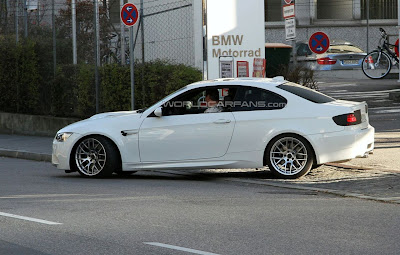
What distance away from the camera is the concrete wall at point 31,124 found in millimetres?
21750

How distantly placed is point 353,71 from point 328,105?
26.9 meters

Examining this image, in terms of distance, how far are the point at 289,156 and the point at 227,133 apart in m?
0.93

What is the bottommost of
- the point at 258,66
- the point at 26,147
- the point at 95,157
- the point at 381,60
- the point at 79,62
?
the point at 26,147

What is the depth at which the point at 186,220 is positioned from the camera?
9320 millimetres

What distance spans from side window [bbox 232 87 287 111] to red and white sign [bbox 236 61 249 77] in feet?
17.9

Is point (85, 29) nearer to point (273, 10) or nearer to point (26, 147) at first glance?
point (26, 147)

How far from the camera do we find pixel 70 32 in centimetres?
2620

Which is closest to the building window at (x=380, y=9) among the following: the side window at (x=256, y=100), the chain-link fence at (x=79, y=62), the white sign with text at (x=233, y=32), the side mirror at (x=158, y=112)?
the chain-link fence at (x=79, y=62)

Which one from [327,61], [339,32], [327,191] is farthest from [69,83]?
[339,32]

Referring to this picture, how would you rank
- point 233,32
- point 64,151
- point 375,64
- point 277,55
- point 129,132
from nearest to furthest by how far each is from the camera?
point 129,132, point 64,151, point 233,32, point 375,64, point 277,55

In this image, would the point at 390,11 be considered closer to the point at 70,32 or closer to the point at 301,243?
the point at 70,32

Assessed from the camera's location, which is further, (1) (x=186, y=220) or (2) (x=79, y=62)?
(2) (x=79, y=62)

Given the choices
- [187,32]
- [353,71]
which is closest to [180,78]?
[187,32]

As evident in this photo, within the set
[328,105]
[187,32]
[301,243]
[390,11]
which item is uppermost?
[390,11]
